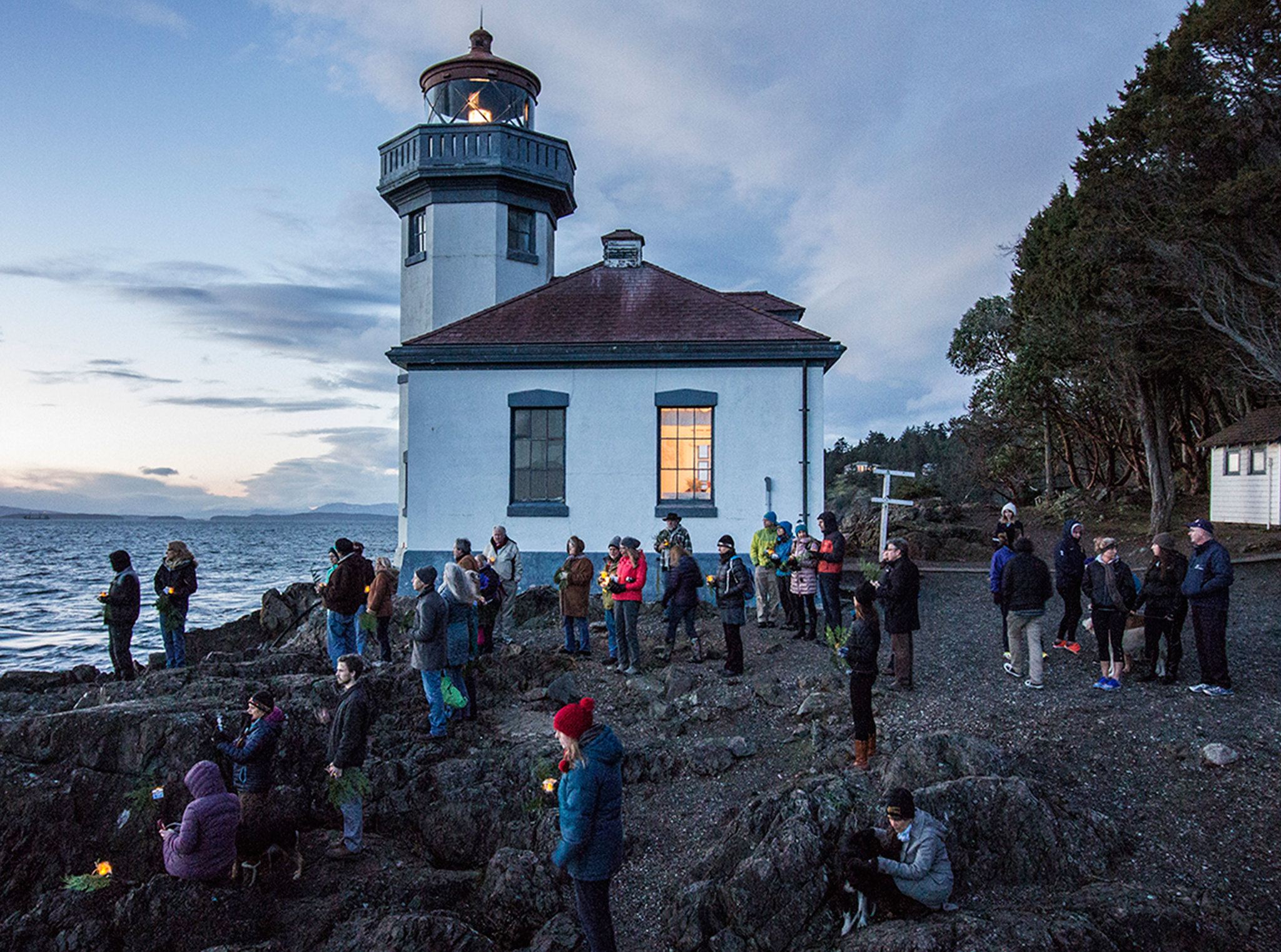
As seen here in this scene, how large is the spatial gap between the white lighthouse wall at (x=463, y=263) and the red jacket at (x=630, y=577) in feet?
34.9

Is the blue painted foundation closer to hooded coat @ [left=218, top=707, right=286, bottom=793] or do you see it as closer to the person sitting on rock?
hooded coat @ [left=218, top=707, right=286, bottom=793]

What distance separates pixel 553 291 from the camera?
18.5m

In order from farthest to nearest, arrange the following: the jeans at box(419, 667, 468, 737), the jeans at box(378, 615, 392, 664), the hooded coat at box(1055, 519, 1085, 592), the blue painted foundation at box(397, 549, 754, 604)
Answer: the blue painted foundation at box(397, 549, 754, 604) < the jeans at box(378, 615, 392, 664) < the hooded coat at box(1055, 519, 1085, 592) < the jeans at box(419, 667, 468, 737)

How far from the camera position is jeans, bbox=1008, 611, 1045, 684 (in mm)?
9734

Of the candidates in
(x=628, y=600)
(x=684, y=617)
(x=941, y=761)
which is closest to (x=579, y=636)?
(x=628, y=600)

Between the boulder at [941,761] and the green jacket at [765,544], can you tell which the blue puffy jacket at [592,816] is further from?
the green jacket at [765,544]

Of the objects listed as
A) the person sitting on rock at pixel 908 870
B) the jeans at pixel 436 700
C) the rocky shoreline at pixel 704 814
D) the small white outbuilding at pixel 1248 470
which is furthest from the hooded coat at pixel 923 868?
the small white outbuilding at pixel 1248 470

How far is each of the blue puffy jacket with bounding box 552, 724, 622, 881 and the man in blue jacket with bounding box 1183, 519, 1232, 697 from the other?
6.98 metres

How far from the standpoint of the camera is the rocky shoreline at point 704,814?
237 inches

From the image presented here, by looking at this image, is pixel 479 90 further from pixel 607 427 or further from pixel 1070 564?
pixel 1070 564

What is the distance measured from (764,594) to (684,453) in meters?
3.66

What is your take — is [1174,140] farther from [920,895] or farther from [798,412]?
[920,895]

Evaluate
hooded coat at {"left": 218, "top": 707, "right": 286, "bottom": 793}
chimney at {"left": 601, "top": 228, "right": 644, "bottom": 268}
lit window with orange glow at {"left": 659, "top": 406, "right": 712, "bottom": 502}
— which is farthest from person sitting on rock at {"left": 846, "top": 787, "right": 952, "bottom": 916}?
chimney at {"left": 601, "top": 228, "right": 644, "bottom": 268}

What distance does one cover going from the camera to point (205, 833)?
656 centimetres
